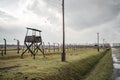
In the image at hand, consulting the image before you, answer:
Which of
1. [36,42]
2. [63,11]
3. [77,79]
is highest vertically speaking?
[63,11]

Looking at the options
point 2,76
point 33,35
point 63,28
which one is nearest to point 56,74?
point 2,76

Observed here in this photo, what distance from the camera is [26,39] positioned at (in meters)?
37.9

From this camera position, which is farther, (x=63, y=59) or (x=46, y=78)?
(x=63, y=59)

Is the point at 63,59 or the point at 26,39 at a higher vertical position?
the point at 26,39

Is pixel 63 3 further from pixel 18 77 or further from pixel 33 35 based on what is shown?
pixel 18 77

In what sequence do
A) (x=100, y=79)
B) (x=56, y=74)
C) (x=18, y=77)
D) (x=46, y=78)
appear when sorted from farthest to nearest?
(x=100, y=79), (x=56, y=74), (x=46, y=78), (x=18, y=77)

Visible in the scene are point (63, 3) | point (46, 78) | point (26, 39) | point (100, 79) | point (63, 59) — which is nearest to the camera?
point (46, 78)

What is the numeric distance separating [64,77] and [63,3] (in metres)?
16.1

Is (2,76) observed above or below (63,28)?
below

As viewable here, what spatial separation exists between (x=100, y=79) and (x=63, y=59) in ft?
32.1

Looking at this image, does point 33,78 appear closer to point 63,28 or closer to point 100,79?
point 100,79

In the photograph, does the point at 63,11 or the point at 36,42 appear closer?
the point at 63,11

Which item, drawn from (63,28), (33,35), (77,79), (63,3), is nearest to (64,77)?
(77,79)

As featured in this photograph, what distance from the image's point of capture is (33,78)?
16688mm
